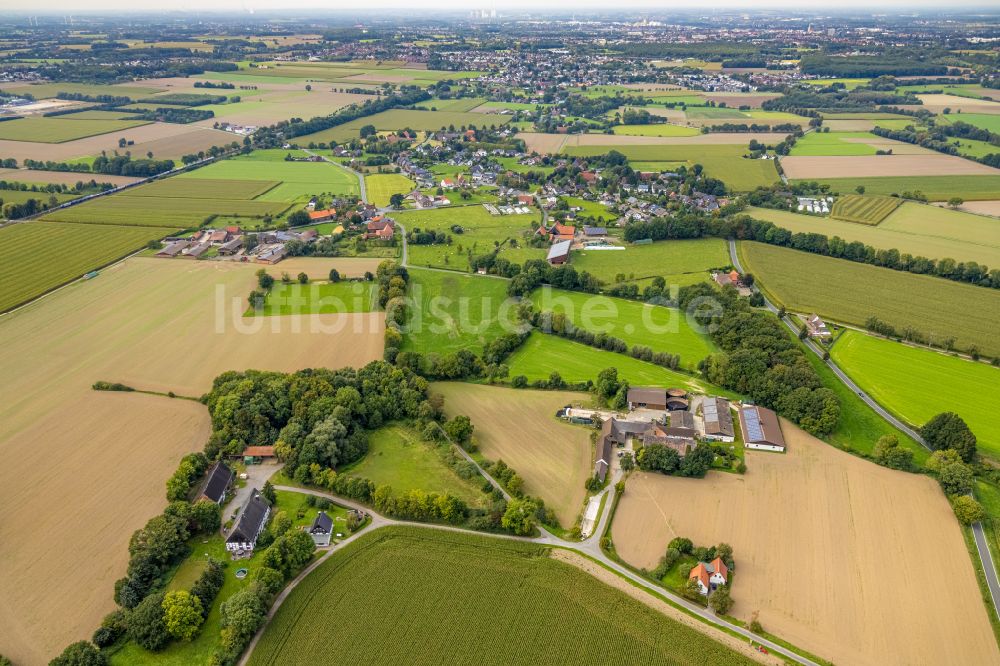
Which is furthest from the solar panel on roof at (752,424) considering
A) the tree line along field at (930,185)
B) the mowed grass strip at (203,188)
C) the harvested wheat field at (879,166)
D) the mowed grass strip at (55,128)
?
the mowed grass strip at (55,128)

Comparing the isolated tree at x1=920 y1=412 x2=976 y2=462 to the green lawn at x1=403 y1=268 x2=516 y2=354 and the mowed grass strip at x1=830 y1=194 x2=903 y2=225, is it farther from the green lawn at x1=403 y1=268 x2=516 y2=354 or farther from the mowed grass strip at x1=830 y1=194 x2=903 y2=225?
the mowed grass strip at x1=830 y1=194 x2=903 y2=225

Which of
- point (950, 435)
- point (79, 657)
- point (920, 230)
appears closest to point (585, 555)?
point (79, 657)

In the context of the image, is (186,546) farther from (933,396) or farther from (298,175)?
(298,175)

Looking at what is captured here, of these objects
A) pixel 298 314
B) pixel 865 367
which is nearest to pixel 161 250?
pixel 298 314

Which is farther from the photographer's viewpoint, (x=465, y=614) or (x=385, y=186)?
(x=385, y=186)

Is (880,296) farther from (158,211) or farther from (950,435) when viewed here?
(158,211)

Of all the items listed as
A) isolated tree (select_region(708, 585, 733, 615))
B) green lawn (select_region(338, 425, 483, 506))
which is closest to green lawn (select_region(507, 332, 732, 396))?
green lawn (select_region(338, 425, 483, 506))
